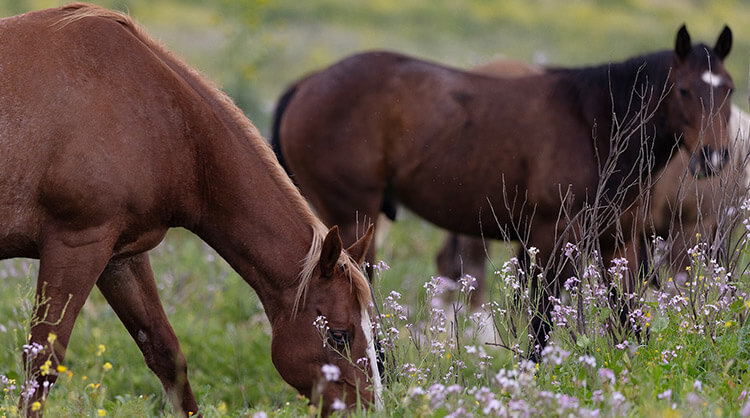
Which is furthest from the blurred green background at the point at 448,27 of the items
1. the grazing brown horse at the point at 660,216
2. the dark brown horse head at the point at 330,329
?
the dark brown horse head at the point at 330,329

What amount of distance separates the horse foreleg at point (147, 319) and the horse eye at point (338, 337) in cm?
94

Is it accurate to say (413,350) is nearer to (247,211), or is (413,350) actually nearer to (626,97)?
(247,211)

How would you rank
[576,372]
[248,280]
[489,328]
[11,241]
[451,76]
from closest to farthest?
[576,372] → [11,241] → [248,280] → [451,76] → [489,328]

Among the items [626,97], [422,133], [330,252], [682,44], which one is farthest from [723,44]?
[330,252]

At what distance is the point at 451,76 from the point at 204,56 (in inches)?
611

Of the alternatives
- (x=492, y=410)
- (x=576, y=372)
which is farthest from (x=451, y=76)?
(x=492, y=410)

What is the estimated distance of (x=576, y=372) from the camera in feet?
12.6

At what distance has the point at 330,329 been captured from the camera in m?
4.32

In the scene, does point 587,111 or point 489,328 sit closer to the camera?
point 587,111

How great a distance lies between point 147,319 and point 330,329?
1.11 metres

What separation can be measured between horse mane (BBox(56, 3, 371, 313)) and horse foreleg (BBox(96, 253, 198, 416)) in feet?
2.81

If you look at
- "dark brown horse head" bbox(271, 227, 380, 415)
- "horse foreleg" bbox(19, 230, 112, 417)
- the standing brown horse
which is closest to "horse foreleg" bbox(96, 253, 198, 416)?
"horse foreleg" bbox(19, 230, 112, 417)

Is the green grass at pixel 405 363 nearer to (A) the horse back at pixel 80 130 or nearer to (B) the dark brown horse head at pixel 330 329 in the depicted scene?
(B) the dark brown horse head at pixel 330 329

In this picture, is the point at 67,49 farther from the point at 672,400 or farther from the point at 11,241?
the point at 672,400
